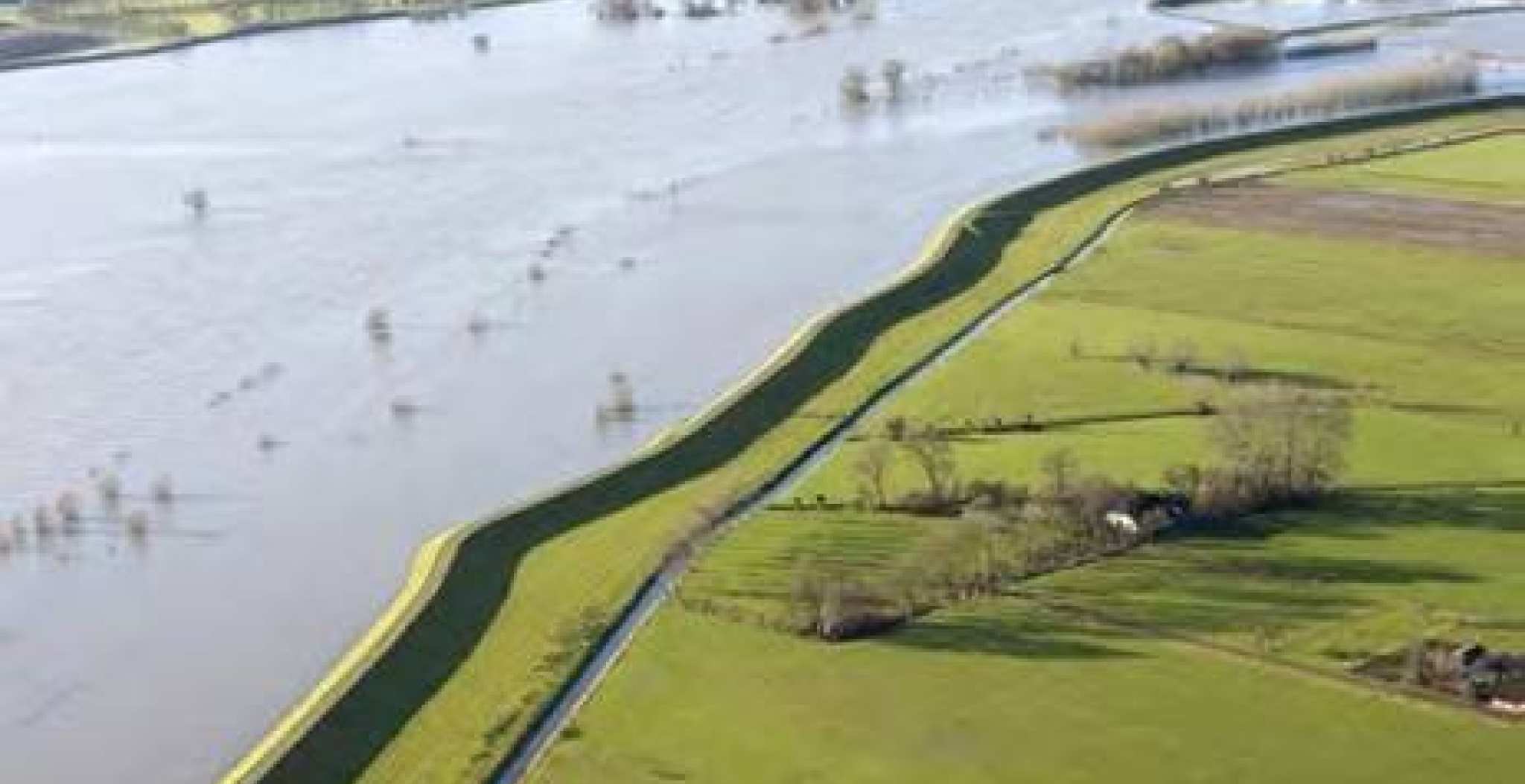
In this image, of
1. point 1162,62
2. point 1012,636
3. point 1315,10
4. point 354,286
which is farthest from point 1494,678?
point 1315,10

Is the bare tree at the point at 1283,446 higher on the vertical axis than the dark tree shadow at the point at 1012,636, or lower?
higher

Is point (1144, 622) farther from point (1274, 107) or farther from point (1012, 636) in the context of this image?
point (1274, 107)

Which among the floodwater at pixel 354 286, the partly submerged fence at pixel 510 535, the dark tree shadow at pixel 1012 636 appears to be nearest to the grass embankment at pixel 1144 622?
the dark tree shadow at pixel 1012 636

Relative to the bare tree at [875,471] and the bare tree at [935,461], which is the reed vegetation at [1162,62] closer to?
the bare tree at [935,461]

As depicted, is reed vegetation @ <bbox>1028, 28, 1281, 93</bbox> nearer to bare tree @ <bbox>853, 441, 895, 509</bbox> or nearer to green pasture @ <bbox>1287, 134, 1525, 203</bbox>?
green pasture @ <bbox>1287, 134, 1525, 203</bbox>

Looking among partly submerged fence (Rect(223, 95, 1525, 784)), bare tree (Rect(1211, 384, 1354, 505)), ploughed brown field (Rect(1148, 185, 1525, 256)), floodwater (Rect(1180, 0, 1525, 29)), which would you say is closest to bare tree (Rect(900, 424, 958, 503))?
partly submerged fence (Rect(223, 95, 1525, 784))

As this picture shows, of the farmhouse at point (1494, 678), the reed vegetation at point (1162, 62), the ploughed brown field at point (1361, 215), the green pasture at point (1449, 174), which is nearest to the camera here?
the farmhouse at point (1494, 678)

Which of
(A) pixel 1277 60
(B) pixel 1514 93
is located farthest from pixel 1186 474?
(A) pixel 1277 60
